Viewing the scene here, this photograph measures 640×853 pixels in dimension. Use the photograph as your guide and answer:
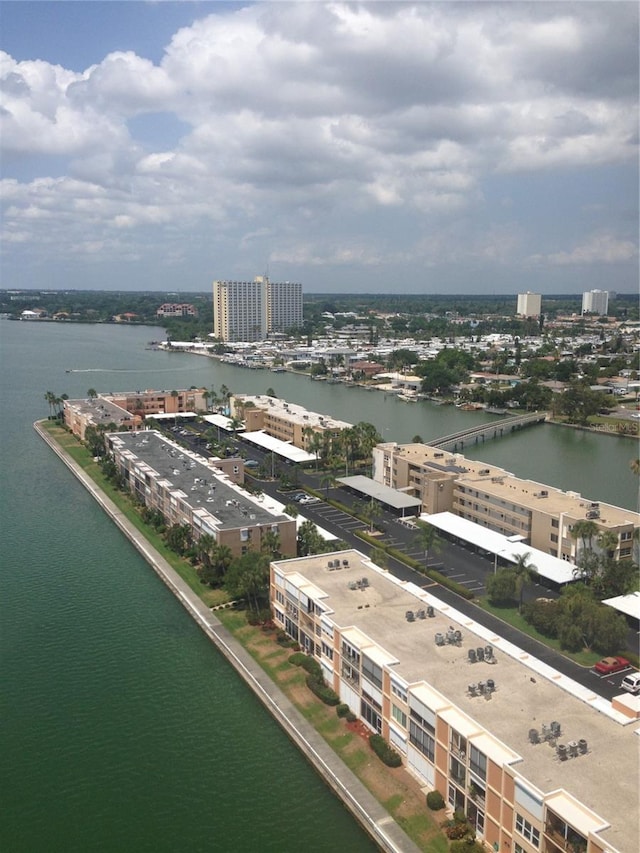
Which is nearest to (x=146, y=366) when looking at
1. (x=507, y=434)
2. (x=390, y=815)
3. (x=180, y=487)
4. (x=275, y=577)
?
(x=507, y=434)

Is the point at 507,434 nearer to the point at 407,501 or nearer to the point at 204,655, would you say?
the point at 407,501

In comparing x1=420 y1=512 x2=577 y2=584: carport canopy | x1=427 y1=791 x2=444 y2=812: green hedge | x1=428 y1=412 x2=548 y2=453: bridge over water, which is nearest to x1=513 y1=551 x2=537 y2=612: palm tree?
x1=420 y1=512 x2=577 y2=584: carport canopy

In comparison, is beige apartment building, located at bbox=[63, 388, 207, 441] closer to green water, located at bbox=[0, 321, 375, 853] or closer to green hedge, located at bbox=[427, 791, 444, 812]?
green water, located at bbox=[0, 321, 375, 853]

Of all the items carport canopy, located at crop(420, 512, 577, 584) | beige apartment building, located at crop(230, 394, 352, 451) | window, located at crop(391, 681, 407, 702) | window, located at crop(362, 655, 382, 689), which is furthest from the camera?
beige apartment building, located at crop(230, 394, 352, 451)

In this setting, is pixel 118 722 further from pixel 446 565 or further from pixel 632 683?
pixel 446 565

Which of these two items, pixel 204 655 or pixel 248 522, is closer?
pixel 204 655

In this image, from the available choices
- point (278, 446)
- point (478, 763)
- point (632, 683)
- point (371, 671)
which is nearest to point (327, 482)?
point (278, 446)

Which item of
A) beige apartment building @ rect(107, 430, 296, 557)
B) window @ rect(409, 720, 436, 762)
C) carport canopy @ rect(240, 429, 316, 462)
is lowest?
window @ rect(409, 720, 436, 762)
